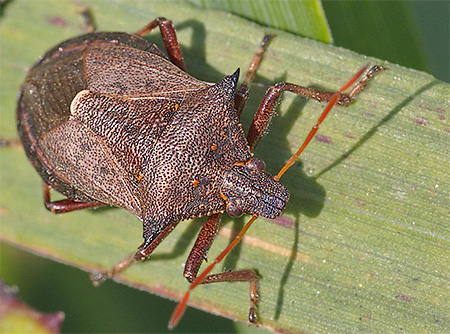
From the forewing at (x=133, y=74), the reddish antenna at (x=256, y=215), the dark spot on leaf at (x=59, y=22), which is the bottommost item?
the reddish antenna at (x=256, y=215)

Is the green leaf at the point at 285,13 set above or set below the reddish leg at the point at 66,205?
above

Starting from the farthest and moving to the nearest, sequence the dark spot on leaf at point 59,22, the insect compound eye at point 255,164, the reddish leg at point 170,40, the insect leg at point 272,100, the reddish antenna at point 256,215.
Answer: the dark spot on leaf at point 59,22
the reddish leg at point 170,40
the insect leg at point 272,100
the insect compound eye at point 255,164
the reddish antenna at point 256,215

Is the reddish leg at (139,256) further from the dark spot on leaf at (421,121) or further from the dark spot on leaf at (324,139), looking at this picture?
the dark spot on leaf at (421,121)

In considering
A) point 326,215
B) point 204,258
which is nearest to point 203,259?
point 204,258

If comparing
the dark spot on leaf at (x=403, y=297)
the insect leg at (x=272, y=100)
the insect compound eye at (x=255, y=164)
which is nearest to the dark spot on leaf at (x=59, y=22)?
the insect leg at (x=272, y=100)

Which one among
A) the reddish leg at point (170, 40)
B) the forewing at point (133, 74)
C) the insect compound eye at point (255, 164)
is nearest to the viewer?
the insect compound eye at point (255, 164)

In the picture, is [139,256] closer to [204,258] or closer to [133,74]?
[204,258]

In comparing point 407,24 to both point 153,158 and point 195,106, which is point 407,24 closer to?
point 195,106

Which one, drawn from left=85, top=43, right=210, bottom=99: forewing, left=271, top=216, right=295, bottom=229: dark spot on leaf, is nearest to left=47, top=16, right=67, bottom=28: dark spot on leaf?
left=85, top=43, right=210, bottom=99: forewing

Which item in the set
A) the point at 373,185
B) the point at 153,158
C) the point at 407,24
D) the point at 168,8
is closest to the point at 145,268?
the point at 153,158
